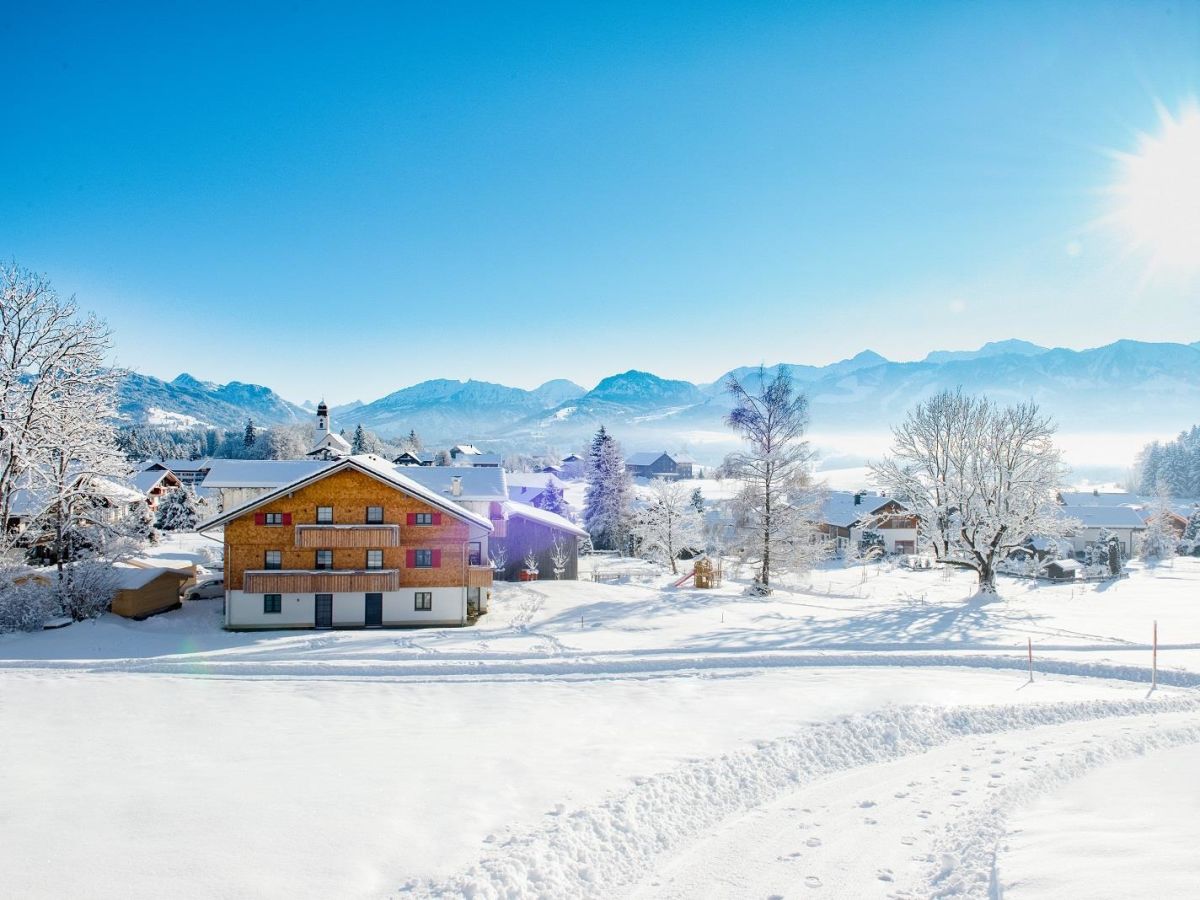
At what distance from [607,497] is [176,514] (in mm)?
50551

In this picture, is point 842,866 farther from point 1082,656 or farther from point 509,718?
point 1082,656

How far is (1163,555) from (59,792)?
3622 inches

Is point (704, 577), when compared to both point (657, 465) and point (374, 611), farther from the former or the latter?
point (657, 465)

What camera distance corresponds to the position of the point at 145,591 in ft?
108

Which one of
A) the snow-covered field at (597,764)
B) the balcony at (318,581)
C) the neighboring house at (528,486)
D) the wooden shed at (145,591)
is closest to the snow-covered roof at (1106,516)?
the snow-covered field at (597,764)

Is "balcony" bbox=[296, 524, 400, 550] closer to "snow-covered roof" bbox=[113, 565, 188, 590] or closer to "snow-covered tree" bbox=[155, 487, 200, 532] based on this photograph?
"snow-covered roof" bbox=[113, 565, 188, 590]

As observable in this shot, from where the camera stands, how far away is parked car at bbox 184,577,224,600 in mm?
38250

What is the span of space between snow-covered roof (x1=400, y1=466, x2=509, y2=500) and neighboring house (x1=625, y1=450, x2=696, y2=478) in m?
115

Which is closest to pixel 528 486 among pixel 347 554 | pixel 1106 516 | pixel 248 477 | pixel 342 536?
pixel 248 477

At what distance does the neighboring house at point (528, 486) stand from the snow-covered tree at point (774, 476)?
32551 mm

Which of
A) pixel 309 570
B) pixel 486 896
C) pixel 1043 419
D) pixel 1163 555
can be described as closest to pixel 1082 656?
pixel 1043 419

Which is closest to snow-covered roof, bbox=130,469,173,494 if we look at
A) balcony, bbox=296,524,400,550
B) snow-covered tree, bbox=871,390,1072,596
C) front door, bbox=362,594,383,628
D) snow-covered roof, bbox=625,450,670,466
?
balcony, bbox=296,524,400,550

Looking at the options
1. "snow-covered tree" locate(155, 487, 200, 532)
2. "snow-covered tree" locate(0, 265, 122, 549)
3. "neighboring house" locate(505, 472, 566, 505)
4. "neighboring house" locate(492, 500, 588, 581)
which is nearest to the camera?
"snow-covered tree" locate(0, 265, 122, 549)

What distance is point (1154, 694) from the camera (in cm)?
2000
